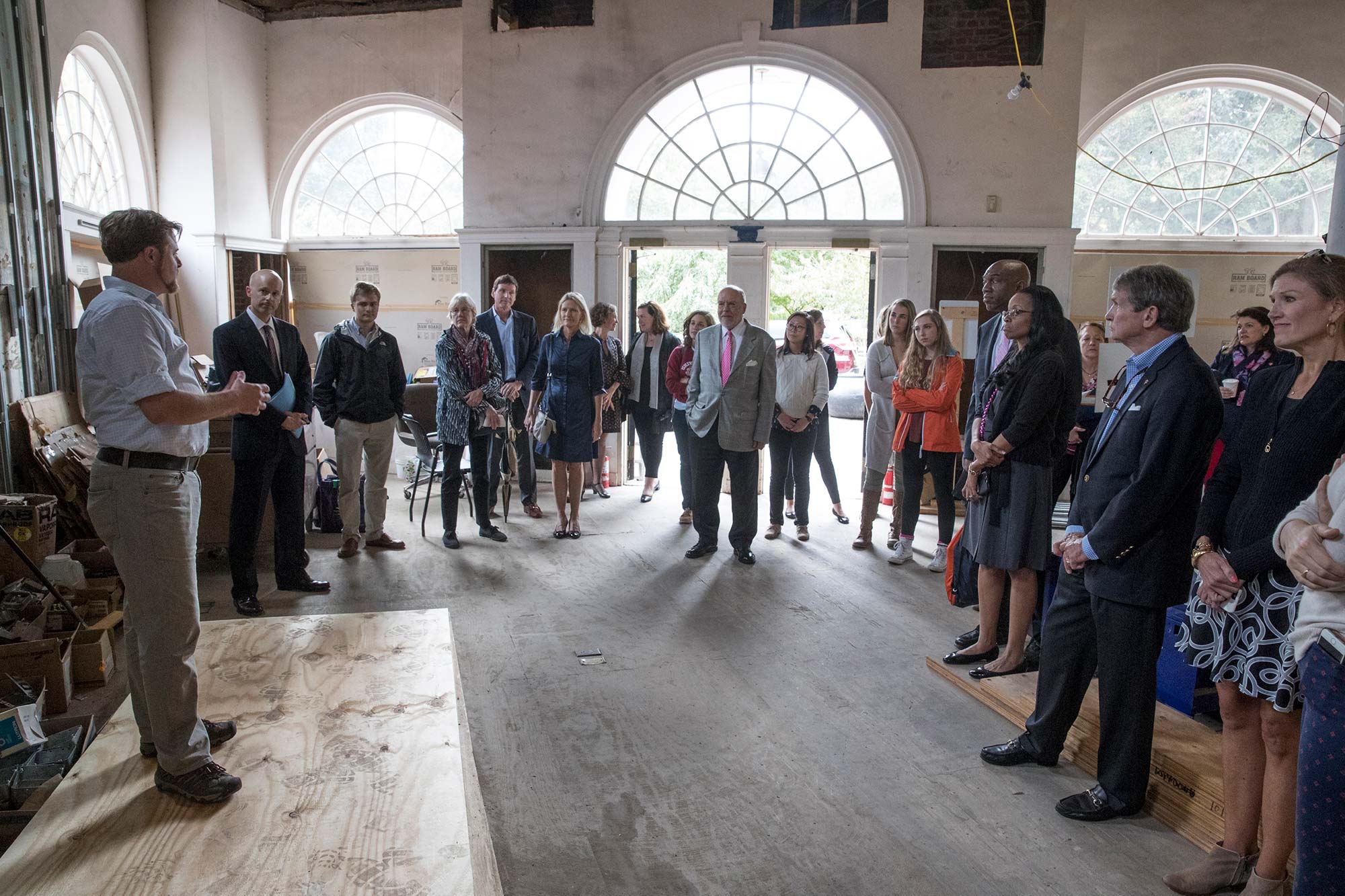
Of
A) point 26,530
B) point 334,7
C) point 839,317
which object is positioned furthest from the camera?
point 839,317

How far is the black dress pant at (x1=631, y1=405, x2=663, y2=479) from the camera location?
274 inches

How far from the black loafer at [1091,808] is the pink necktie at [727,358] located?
3.11 metres

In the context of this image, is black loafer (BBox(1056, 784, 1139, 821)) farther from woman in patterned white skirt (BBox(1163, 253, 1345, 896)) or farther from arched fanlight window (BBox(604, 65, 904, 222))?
arched fanlight window (BBox(604, 65, 904, 222))

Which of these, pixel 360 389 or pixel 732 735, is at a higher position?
pixel 360 389

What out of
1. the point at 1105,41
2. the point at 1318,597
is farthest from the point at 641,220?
the point at 1318,597

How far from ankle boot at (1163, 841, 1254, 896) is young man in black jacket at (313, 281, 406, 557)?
13.7ft

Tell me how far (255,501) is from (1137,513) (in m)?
3.85

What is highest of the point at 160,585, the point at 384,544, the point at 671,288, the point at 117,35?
the point at 117,35

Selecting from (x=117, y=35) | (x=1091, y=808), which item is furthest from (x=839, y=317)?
(x=1091, y=808)

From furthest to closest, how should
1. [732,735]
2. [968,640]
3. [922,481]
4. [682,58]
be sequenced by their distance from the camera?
[682,58]
[922,481]
[968,640]
[732,735]

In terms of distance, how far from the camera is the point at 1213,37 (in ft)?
24.0

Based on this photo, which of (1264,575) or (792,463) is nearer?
(1264,575)

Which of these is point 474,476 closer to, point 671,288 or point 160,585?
point 160,585

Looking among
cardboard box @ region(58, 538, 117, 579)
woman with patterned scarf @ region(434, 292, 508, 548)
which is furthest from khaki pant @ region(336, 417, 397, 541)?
cardboard box @ region(58, 538, 117, 579)
